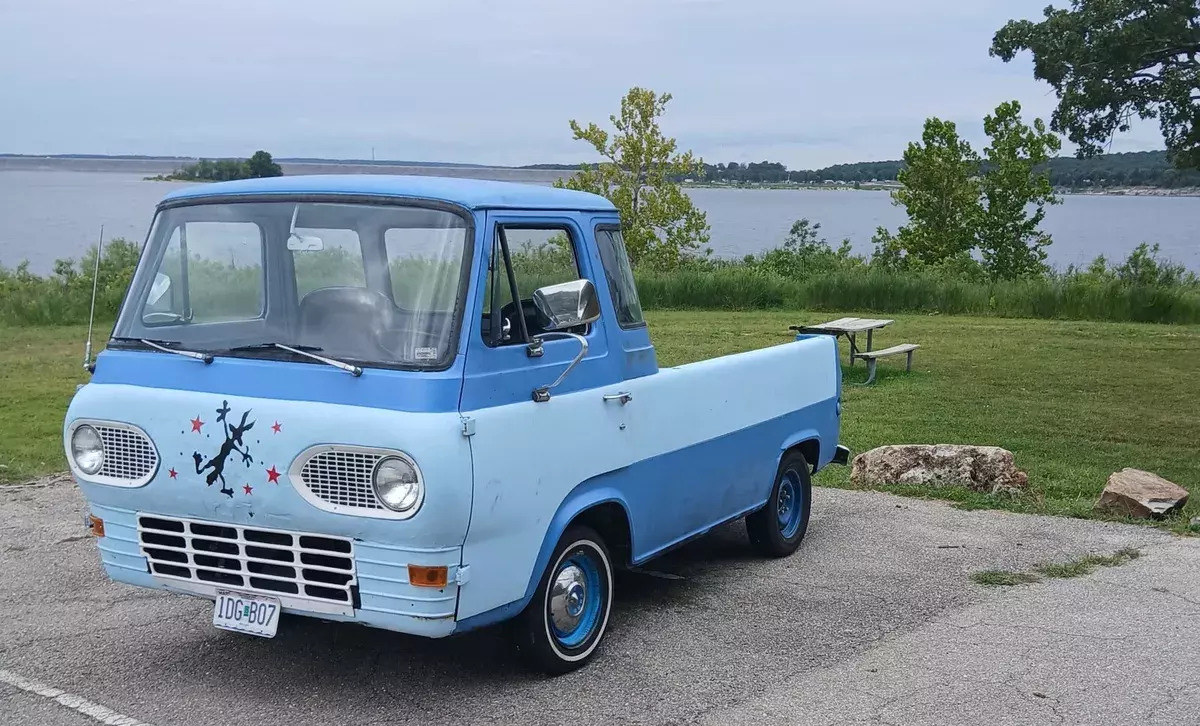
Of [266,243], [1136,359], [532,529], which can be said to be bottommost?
[1136,359]

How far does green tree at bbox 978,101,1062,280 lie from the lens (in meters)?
37.6

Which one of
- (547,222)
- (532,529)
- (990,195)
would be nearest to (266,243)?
(547,222)

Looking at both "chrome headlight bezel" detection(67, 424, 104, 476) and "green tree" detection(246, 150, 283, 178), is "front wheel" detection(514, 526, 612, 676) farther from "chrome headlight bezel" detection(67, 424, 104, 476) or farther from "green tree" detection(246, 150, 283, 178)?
"green tree" detection(246, 150, 283, 178)

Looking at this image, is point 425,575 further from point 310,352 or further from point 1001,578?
point 1001,578

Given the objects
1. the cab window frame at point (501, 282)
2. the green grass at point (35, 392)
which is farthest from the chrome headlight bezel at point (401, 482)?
the green grass at point (35, 392)

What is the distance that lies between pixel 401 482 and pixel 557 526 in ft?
2.94

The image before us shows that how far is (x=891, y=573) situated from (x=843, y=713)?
2.41m

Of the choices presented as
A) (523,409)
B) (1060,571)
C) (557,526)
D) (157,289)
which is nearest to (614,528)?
(557,526)

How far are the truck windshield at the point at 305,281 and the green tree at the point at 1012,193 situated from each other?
33927 mm

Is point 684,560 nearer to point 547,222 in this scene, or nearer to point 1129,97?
point 547,222

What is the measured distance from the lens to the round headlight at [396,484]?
4.68 metres

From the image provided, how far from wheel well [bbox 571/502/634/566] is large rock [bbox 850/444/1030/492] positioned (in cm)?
459

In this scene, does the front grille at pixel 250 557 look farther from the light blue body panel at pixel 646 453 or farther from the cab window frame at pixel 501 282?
the cab window frame at pixel 501 282

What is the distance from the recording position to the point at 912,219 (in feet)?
134
